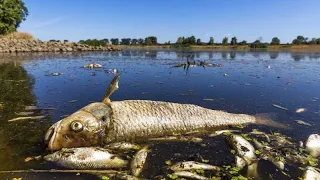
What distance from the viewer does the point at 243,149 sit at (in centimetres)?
517

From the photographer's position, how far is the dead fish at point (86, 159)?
4605mm

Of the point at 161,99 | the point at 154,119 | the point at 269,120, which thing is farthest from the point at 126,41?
the point at 154,119

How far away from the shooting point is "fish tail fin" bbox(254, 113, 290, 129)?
7.02 meters

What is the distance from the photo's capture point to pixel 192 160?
4949 mm

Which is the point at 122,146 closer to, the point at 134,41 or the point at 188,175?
the point at 188,175

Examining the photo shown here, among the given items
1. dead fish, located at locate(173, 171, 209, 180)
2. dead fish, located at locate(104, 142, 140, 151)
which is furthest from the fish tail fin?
dead fish, located at locate(104, 142, 140, 151)

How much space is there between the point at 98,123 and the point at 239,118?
13.6 feet

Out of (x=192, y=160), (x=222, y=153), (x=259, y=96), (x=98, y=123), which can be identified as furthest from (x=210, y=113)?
(x=259, y=96)

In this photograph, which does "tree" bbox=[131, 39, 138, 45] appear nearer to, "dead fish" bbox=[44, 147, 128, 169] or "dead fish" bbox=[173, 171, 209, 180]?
"dead fish" bbox=[44, 147, 128, 169]

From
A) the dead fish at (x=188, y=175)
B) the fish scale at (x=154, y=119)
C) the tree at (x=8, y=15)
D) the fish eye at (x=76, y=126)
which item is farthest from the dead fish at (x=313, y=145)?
the tree at (x=8, y=15)

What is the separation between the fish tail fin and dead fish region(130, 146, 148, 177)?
4.01m

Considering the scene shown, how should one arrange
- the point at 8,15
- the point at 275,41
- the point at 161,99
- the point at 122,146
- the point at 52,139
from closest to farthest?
the point at 52,139 < the point at 122,146 < the point at 161,99 < the point at 8,15 < the point at 275,41

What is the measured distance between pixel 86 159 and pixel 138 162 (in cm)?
100

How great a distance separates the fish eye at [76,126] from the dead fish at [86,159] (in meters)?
0.47
